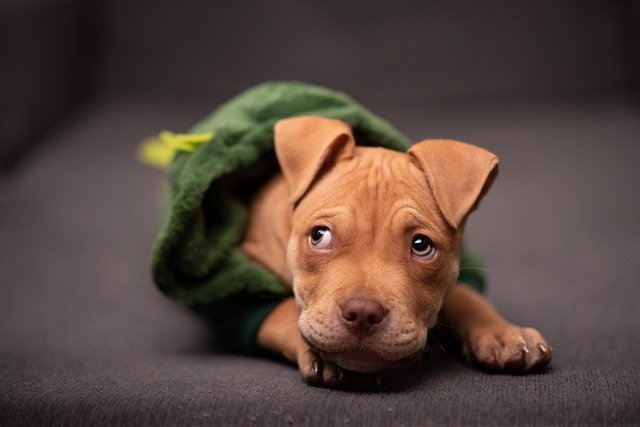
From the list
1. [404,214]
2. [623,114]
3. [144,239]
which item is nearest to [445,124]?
[623,114]

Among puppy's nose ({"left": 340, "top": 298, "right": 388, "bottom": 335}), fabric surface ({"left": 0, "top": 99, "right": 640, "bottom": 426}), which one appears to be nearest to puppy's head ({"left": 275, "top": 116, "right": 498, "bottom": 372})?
puppy's nose ({"left": 340, "top": 298, "right": 388, "bottom": 335})

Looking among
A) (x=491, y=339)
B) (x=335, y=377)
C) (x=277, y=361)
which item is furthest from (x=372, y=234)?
(x=277, y=361)

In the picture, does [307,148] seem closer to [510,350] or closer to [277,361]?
[277,361]

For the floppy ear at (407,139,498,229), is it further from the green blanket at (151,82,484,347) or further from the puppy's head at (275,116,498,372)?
the green blanket at (151,82,484,347)

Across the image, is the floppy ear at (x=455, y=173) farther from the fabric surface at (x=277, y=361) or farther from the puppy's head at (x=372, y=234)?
the fabric surface at (x=277, y=361)

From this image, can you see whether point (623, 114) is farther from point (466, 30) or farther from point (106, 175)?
point (106, 175)

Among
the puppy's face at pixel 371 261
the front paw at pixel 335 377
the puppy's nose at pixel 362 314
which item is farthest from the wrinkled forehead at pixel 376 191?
the front paw at pixel 335 377
